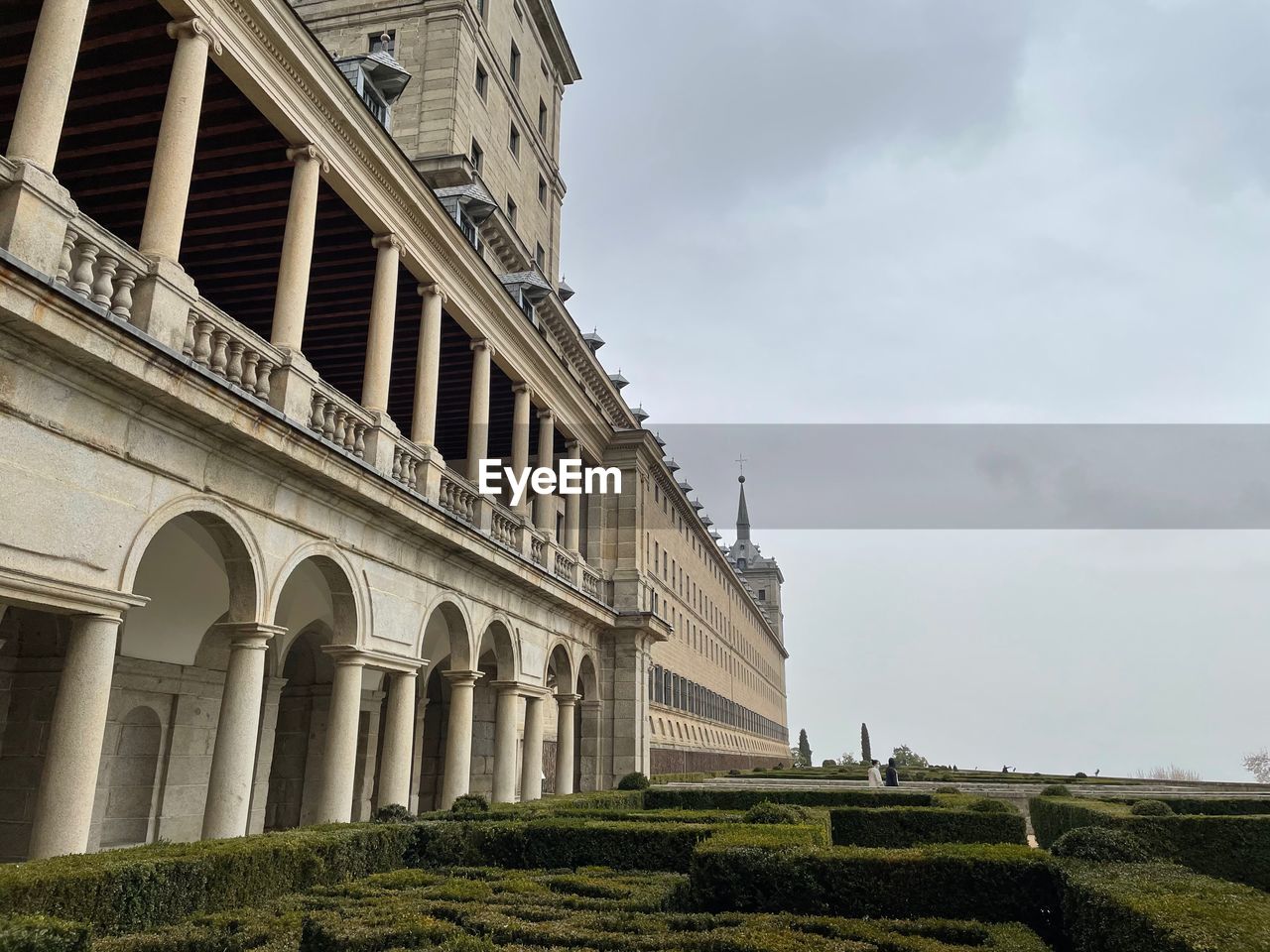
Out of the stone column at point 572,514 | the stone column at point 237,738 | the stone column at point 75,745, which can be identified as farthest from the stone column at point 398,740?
the stone column at point 572,514

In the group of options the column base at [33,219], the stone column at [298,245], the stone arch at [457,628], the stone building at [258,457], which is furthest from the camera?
the stone arch at [457,628]

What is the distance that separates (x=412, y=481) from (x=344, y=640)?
325 cm

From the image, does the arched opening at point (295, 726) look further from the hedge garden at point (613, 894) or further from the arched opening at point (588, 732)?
the arched opening at point (588, 732)

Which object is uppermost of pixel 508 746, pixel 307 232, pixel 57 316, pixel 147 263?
pixel 307 232

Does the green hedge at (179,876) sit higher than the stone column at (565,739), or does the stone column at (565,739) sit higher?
the stone column at (565,739)

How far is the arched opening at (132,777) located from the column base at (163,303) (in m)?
7.53

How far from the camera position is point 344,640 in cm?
1403

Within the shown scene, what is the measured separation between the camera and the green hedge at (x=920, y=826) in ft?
57.9

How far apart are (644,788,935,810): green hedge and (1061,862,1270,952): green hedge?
43.3 ft

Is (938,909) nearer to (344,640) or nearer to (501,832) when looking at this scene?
(501,832)

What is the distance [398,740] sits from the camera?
51.1 ft

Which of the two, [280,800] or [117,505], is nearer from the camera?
[117,505]

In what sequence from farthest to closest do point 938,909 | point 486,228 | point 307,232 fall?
point 486,228
point 307,232
point 938,909

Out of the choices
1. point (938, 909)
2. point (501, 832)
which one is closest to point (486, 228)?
point (501, 832)
